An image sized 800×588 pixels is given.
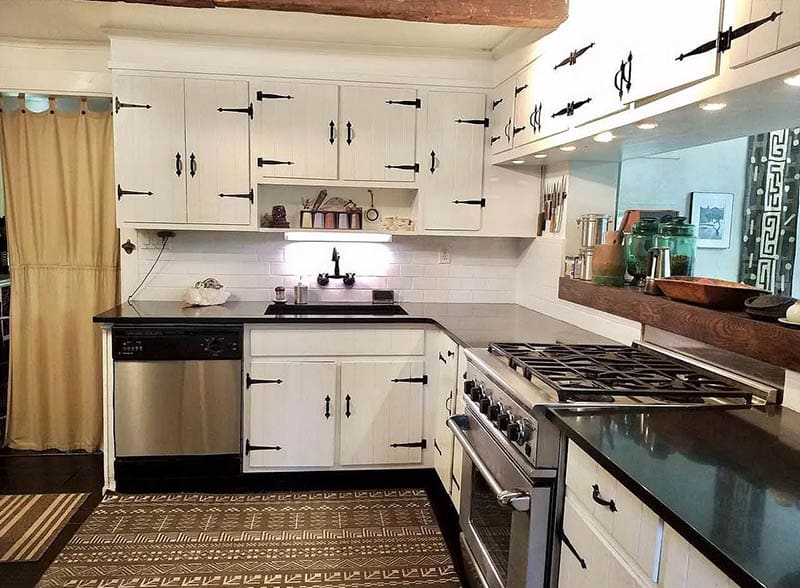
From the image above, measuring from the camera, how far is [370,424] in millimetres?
3178

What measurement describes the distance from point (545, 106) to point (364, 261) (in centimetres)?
147

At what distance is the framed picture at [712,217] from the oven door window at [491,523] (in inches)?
67.3

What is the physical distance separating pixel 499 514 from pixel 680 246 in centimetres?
129

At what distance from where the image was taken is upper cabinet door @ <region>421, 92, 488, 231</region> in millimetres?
3348

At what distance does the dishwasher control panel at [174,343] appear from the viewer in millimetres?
2939

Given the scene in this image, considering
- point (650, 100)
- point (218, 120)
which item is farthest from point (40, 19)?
point (650, 100)

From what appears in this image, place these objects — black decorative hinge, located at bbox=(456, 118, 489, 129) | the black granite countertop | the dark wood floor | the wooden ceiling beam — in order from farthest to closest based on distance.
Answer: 1. black decorative hinge, located at bbox=(456, 118, 489, 129)
2. the dark wood floor
3. the wooden ceiling beam
4. the black granite countertop

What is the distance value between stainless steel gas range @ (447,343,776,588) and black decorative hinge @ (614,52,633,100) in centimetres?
89

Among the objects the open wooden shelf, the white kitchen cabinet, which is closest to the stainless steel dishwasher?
the open wooden shelf

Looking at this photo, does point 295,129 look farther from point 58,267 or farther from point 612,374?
point 612,374

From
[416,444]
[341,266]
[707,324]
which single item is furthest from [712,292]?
[341,266]

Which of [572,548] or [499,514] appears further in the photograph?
[499,514]

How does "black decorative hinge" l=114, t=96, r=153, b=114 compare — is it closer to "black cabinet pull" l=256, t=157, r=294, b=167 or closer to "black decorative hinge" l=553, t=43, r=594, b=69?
"black cabinet pull" l=256, t=157, r=294, b=167

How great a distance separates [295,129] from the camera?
10.6ft
